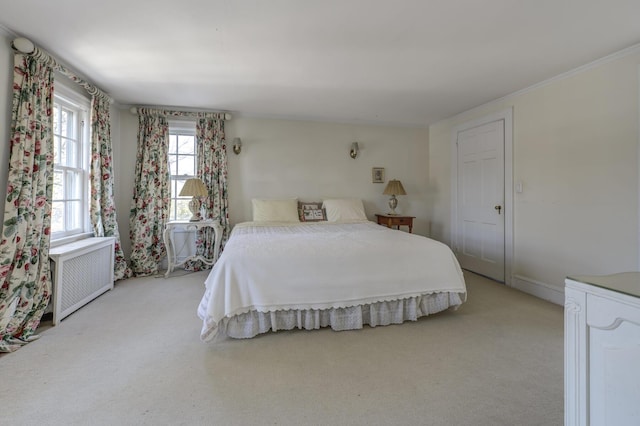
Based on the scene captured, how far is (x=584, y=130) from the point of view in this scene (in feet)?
8.50

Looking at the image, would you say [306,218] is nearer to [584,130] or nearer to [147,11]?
[147,11]

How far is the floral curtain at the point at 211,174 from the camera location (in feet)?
13.0

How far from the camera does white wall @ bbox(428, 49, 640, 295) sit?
2.31 m

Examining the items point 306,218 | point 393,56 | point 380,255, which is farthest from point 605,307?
point 306,218

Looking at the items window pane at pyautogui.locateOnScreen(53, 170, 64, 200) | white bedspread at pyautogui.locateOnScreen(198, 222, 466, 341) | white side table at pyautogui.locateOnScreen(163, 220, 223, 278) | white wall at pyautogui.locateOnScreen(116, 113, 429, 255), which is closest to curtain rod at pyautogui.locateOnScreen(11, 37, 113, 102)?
window pane at pyautogui.locateOnScreen(53, 170, 64, 200)

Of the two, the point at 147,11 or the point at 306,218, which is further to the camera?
the point at 306,218

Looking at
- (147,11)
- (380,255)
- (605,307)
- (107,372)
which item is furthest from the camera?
(380,255)

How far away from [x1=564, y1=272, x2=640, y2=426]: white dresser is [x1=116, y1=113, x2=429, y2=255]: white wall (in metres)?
3.69

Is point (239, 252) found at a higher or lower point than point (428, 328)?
higher

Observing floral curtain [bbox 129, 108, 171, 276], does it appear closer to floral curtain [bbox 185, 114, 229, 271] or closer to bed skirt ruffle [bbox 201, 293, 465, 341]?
floral curtain [bbox 185, 114, 229, 271]

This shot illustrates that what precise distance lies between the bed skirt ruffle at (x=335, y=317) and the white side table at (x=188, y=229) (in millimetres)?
1806

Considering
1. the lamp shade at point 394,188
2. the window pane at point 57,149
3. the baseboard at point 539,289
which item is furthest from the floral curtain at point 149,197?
the baseboard at point 539,289

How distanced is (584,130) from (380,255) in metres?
2.26

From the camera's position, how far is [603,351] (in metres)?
0.80
